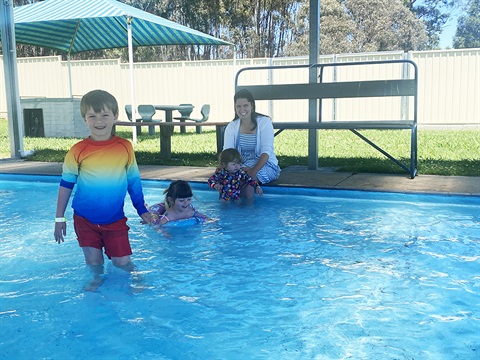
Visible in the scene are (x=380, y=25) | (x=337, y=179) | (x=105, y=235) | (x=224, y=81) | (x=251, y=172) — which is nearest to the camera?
(x=105, y=235)

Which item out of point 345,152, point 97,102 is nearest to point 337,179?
point 345,152

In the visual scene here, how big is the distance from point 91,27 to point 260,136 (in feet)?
30.0

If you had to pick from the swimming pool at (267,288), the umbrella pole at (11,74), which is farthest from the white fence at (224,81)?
the swimming pool at (267,288)

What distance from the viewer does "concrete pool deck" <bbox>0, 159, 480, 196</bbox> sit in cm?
527

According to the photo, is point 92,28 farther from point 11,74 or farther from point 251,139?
point 251,139

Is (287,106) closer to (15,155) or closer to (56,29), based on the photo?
(56,29)

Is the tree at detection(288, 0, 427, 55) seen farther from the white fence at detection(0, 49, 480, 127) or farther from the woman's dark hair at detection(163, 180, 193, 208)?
the woman's dark hair at detection(163, 180, 193, 208)

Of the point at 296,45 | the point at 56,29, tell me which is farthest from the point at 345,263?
the point at 296,45

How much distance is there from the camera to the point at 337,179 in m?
5.93

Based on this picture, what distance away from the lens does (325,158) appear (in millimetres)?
7898

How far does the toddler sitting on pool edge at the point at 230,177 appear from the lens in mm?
5191

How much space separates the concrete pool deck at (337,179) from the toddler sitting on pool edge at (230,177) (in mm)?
568

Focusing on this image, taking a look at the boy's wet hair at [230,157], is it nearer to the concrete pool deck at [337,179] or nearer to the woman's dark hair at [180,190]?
the concrete pool deck at [337,179]

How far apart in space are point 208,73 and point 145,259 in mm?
13302
